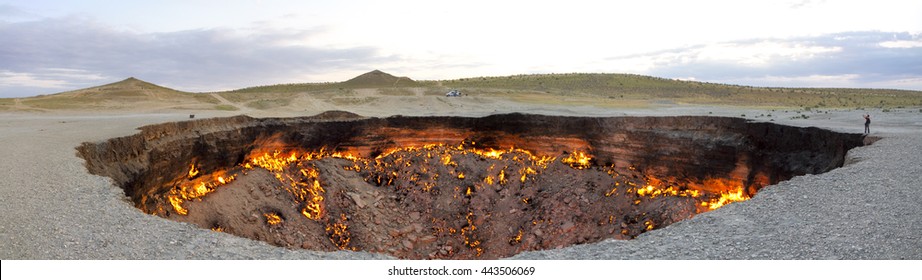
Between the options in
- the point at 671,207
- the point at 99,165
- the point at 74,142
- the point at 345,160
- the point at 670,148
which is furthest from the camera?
the point at 345,160

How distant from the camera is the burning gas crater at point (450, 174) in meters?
17.1

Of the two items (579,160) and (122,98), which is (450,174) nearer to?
(579,160)

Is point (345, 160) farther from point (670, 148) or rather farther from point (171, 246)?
point (171, 246)

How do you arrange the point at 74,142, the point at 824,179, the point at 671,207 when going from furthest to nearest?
the point at 671,207 → the point at 74,142 → the point at 824,179

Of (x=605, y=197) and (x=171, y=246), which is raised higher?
(x=171, y=246)

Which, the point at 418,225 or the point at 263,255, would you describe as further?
the point at 418,225

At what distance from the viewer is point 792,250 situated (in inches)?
272

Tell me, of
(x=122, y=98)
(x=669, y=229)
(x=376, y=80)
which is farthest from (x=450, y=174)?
(x=376, y=80)

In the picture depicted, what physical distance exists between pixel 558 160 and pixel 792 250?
17.3 m

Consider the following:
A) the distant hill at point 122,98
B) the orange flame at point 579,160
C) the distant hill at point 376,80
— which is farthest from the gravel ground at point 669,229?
the distant hill at point 376,80

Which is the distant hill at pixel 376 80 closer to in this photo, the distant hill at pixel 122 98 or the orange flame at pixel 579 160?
the distant hill at pixel 122 98

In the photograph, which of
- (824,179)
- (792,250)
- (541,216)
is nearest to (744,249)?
(792,250)

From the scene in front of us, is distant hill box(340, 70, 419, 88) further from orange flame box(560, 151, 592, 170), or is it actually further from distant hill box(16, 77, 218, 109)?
orange flame box(560, 151, 592, 170)

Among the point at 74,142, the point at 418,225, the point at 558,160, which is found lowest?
the point at 418,225
